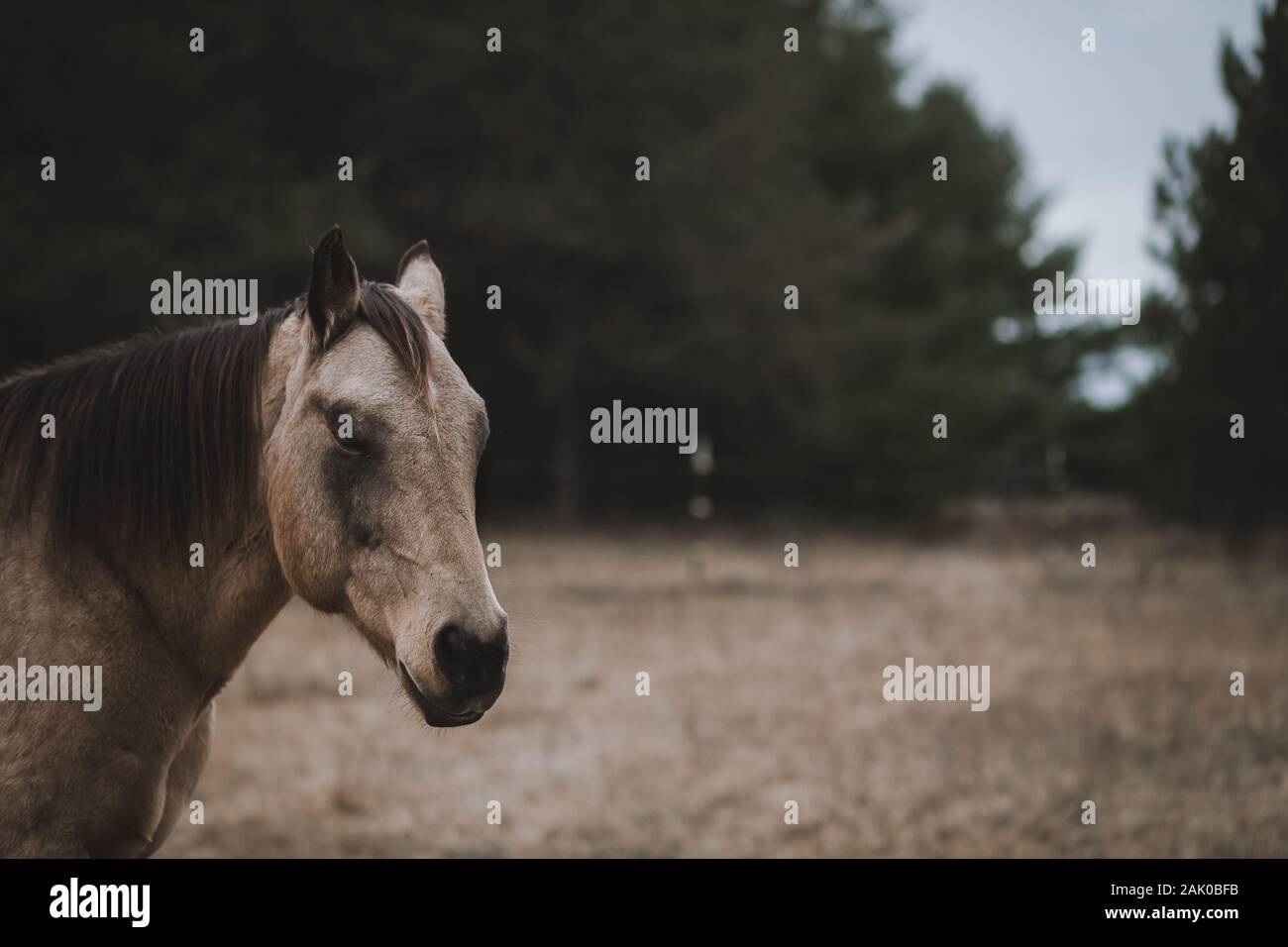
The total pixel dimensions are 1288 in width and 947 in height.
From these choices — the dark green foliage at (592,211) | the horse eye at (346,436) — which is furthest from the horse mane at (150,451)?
the dark green foliage at (592,211)

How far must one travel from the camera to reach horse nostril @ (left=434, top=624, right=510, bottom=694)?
6.49 feet

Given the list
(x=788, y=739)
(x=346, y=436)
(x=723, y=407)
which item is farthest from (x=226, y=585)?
(x=723, y=407)

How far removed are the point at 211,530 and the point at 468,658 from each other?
95 cm

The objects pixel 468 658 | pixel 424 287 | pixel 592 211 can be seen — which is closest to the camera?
pixel 468 658

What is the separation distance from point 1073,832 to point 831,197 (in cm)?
1914

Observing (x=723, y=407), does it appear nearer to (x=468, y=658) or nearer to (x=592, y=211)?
(x=592, y=211)

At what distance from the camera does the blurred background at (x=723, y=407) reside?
17.4 feet

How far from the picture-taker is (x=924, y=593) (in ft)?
35.4

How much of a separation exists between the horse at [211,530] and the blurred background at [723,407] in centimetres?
55

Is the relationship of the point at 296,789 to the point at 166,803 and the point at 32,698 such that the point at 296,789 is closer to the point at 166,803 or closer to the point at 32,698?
the point at 166,803

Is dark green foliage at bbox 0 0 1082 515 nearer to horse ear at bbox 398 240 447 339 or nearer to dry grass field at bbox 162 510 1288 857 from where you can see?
dry grass field at bbox 162 510 1288 857

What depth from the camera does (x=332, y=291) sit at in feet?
7.27

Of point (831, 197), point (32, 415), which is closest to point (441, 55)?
point (831, 197)

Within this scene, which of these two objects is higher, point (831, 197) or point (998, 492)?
point (831, 197)
